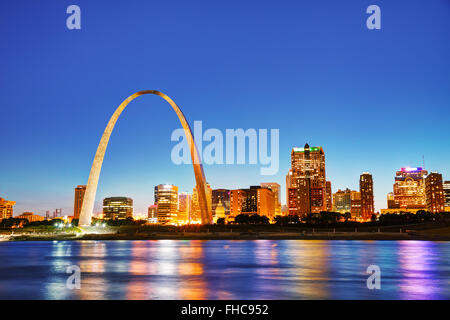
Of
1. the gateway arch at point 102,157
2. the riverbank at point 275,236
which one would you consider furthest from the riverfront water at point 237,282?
the gateway arch at point 102,157

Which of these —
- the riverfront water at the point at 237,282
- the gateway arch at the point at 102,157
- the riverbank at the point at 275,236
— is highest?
the gateway arch at the point at 102,157

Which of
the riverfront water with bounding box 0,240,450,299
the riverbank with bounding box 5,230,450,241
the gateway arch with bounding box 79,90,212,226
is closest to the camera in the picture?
the riverfront water with bounding box 0,240,450,299

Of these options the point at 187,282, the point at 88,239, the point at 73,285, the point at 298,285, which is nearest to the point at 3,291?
the point at 73,285

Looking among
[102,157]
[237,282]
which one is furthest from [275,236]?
[237,282]

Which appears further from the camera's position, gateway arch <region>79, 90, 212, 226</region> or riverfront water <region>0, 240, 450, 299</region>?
gateway arch <region>79, 90, 212, 226</region>

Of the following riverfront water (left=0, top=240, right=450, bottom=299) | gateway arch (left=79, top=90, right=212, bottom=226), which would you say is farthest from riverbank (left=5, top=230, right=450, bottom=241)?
riverfront water (left=0, top=240, right=450, bottom=299)

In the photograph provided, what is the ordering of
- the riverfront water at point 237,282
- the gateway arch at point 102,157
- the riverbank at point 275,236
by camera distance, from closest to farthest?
the riverfront water at point 237,282, the riverbank at point 275,236, the gateway arch at point 102,157

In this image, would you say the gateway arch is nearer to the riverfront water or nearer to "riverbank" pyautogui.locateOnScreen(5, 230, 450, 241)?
"riverbank" pyautogui.locateOnScreen(5, 230, 450, 241)

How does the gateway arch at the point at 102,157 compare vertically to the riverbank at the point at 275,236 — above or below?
above

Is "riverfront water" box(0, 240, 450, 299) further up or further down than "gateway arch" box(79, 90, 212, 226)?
further down

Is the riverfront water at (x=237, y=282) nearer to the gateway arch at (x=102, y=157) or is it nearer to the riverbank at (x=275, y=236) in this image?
the riverbank at (x=275, y=236)

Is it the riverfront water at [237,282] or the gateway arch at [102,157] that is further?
the gateway arch at [102,157]
